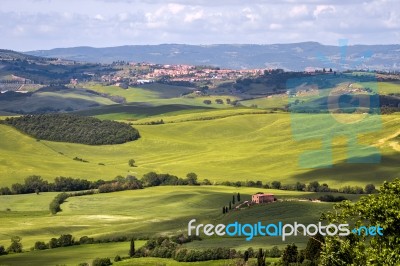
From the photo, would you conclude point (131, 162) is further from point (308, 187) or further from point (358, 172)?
point (358, 172)

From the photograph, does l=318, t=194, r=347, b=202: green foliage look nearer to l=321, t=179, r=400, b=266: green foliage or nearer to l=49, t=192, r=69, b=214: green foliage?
l=49, t=192, r=69, b=214: green foliage

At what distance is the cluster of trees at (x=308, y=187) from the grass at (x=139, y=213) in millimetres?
4366

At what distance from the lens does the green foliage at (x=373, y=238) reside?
3491 cm

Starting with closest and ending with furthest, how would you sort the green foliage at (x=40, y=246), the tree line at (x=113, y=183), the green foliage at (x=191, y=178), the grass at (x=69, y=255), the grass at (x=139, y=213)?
the grass at (x=69, y=255)
the green foliage at (x=40, y=246)
the grass at (x=139, y=213)
the tree line at (x=113, y=183)
the green foliage at (x=191, y=178)

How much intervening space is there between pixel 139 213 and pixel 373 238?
88.7 m

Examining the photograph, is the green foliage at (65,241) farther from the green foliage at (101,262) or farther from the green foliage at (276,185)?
the green foliage at (276,185)

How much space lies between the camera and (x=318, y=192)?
132875mm

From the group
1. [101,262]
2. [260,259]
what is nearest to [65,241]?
[101,262]

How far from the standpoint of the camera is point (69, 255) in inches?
3551

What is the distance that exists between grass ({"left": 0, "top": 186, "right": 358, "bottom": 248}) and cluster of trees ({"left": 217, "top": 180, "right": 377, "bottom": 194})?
4366 mm

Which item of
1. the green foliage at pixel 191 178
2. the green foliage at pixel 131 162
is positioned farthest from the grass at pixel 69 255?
the green foliage at pixel 131 162

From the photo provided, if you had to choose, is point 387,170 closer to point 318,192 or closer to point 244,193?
point 318,192

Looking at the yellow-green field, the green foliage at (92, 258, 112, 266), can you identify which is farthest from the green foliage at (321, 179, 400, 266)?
the green foliage at (92, 258, 112, 266)

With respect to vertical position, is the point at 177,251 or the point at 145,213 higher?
the point at 177,251
